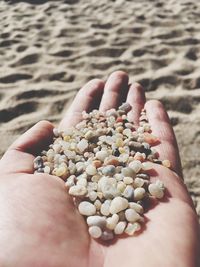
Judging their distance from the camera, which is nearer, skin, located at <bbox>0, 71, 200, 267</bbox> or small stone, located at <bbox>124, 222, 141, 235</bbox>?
skin, located at <bbox>0, 71, 200, 267</bbox>

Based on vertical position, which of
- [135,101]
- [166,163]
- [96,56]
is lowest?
[96,56]

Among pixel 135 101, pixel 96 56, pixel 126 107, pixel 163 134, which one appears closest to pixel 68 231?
pixel 163 134

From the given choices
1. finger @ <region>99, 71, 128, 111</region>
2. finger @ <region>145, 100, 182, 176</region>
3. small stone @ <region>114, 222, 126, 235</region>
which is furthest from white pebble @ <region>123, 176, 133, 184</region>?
finger @ <region>99, 71, 128, 111</region>

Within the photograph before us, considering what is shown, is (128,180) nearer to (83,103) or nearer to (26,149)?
(26,149)

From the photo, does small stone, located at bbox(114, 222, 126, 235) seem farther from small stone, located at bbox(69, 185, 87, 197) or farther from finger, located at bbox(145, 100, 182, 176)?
finger, located at bbox(145, 100, 182, 176)

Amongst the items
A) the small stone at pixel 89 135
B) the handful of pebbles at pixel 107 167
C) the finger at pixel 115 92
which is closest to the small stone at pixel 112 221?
the handful of pebbles at pixel 107 167

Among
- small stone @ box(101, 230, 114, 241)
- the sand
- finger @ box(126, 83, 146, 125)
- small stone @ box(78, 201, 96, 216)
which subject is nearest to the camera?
small stone @ box(101, 230, 114, 241)

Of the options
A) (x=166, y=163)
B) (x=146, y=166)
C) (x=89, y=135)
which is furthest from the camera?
(x=89, y=135)
